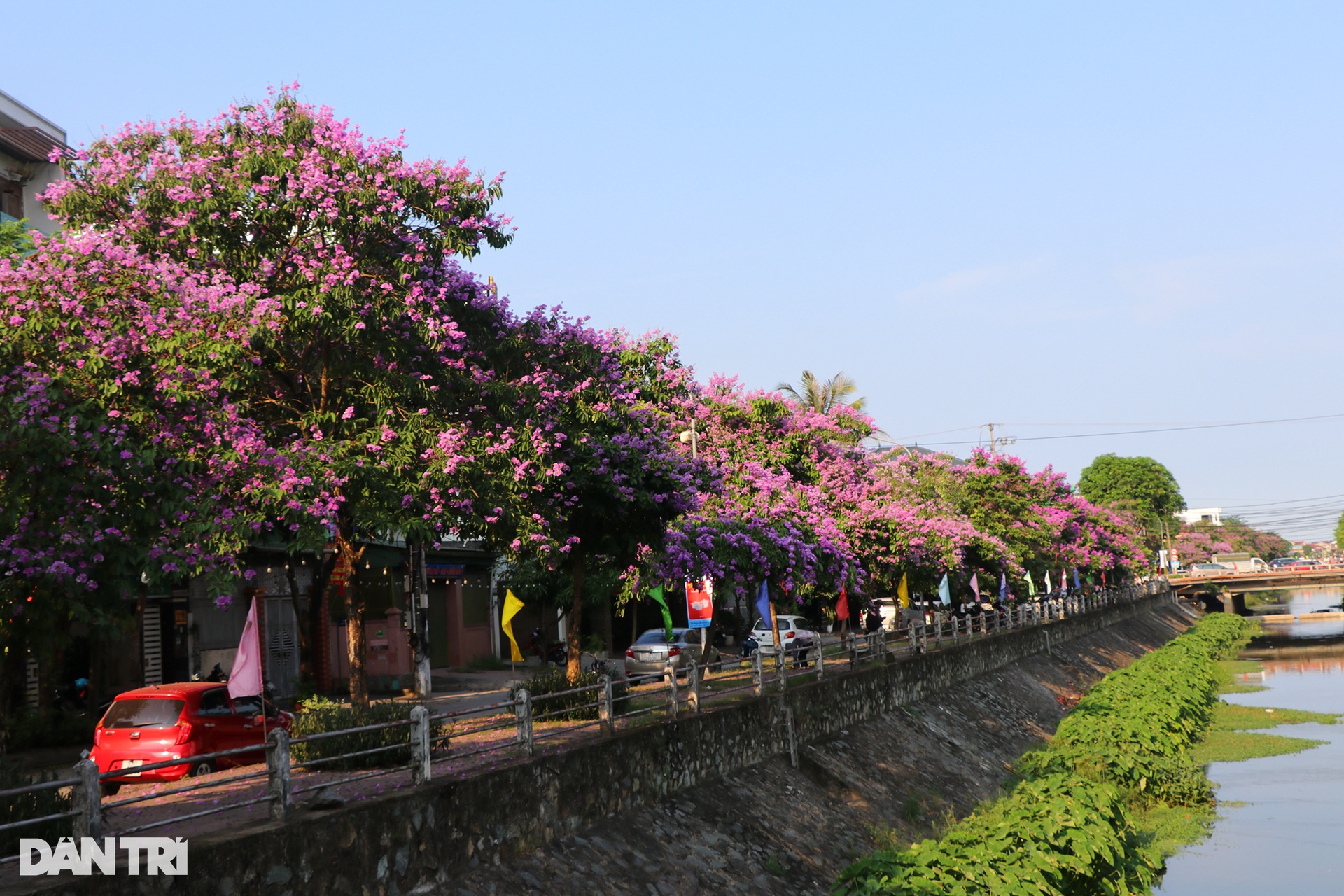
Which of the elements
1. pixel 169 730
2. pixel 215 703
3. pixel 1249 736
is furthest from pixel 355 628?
pixel 1249 736

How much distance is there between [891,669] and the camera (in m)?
27.9

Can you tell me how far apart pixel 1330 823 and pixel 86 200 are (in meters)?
27.8

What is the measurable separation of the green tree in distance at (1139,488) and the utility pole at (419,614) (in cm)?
11666

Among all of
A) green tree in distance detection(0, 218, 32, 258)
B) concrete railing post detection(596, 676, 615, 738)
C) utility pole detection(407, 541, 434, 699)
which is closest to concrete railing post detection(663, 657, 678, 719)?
concrete railing post detection(596, 676, 615, 738)

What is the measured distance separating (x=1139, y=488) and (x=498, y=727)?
134281mm

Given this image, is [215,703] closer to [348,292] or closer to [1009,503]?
[348,292]

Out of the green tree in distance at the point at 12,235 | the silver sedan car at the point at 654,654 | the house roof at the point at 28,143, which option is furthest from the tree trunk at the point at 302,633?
the house roof at the point at 28,143

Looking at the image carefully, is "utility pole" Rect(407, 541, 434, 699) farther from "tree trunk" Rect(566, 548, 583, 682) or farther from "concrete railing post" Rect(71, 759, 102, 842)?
"concrete railing post" Rect(71, 759, 102, 842)

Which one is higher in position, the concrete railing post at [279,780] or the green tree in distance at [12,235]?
the green tree in distance at [12,235]

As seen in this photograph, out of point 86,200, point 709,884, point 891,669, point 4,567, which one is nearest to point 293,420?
point 86,200

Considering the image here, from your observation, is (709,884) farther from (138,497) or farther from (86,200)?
(86,200)

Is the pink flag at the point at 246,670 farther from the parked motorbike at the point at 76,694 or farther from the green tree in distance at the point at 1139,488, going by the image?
the green tree in distance at the point at 1139,488

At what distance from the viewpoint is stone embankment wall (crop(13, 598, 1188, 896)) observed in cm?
1002

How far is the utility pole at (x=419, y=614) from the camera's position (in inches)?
1057
